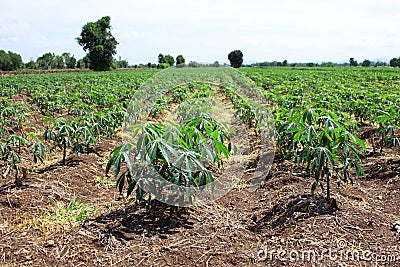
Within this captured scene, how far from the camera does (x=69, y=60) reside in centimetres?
7275

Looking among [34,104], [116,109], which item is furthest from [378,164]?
[34,104]

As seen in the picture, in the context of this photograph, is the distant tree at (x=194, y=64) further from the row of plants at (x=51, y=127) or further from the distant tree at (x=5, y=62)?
the distant tree at (x=5, y=62)

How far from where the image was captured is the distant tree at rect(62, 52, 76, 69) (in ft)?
236

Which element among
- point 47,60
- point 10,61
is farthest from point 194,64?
point 47,60

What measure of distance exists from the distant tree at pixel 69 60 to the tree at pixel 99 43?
25.0 m

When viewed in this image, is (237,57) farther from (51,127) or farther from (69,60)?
(51,127)

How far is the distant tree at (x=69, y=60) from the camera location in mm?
71950

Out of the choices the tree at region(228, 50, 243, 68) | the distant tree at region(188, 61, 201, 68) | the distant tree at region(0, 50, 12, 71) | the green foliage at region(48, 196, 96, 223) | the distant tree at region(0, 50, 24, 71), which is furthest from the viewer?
the tree at region(228, 50, 243, 68)

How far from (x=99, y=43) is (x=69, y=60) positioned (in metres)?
28.1

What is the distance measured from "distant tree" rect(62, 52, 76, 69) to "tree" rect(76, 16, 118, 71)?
24952mm

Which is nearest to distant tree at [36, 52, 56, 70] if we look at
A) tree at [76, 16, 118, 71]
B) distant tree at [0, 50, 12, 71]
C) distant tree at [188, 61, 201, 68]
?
distant tree at [0, 50, 12, 71]

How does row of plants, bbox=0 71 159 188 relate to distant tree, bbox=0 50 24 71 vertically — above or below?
below

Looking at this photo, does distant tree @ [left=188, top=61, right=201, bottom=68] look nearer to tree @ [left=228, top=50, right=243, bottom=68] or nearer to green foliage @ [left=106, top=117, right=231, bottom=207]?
green foliage @ [left=106, top=117, right=231, bottom=207]

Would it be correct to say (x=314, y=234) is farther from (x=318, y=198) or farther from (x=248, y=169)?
(x=248, y=169)
